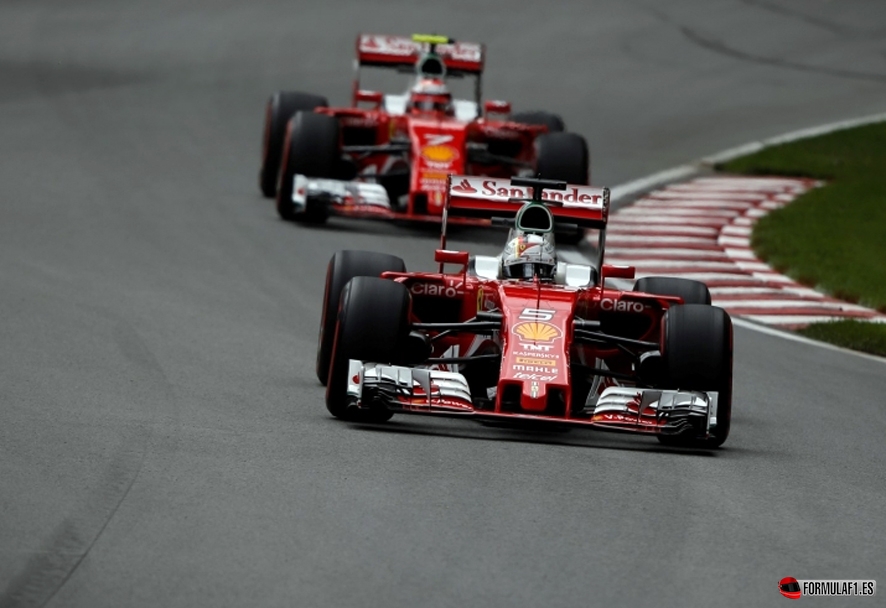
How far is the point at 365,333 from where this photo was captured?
984cm

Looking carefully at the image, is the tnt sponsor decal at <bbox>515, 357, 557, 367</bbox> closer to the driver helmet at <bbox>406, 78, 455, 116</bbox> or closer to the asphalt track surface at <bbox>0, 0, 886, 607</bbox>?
the asphalt track surface at <bbox>0, 0, 886, 607</bbox>

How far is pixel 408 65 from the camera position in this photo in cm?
2064

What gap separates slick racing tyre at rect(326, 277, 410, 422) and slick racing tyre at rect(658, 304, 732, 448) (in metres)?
1.45

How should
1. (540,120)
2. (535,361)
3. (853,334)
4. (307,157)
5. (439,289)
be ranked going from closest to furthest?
1. (535,361)
2. (439,289)
3. (853,334)
4. (307,157)
5. (540,120)

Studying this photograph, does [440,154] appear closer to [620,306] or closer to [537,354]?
[620,306]

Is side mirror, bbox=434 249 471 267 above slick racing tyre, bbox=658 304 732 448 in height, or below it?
above

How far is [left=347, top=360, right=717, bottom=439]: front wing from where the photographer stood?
31.4 feet

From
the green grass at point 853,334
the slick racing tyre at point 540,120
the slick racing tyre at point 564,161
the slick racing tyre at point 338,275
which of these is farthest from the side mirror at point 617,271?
the slick racing tyre at point 540,120

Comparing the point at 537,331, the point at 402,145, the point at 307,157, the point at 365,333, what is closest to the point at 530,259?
the point at 537,331

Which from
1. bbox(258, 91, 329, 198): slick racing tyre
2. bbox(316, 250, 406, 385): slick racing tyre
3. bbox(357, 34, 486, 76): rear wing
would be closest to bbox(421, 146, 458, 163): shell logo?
bbox(258, 91, 329, 198): slick racing tyre

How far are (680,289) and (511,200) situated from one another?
1184 millimetres

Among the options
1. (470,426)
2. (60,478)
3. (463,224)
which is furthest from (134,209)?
(60,478)

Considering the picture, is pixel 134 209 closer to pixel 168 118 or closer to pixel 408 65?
pixel 408 65

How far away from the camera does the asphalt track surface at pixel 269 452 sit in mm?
6840
